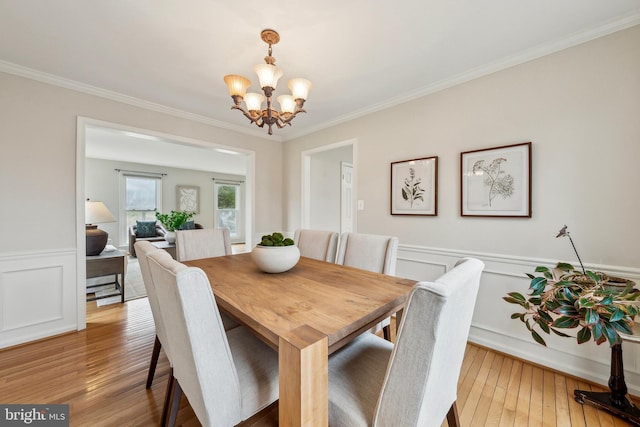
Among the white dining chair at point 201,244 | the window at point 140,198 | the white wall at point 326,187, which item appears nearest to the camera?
the white dining chair at point 201,244

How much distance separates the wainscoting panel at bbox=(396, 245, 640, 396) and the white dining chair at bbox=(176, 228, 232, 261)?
198 centimetres

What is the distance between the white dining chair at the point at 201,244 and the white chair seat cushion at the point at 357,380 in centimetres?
168

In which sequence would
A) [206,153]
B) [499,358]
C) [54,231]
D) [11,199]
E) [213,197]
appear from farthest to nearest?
[213,197], [206,153], [54,231], [11,199], [499,358]

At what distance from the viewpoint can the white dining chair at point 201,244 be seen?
2270 mm

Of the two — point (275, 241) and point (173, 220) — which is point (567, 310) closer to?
point (275, 241)

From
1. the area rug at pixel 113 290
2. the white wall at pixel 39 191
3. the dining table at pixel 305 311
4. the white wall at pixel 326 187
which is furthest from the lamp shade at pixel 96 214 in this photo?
the white wall at pixel 326 187

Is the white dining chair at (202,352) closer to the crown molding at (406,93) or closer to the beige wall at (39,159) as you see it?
the beige wall at (39,159)

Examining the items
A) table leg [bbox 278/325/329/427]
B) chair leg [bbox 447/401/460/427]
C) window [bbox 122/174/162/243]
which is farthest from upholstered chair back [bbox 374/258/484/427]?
window [bbox 122/174/162/243]

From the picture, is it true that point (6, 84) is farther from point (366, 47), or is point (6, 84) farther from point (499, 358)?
point (499, 358)

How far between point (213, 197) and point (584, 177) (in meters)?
7.86

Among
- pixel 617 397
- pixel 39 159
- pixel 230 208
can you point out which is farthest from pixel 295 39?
pixel 230 208

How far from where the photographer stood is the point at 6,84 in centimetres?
209

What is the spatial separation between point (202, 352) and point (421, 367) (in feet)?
2.36

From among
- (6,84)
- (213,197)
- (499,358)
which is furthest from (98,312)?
(213,197)
